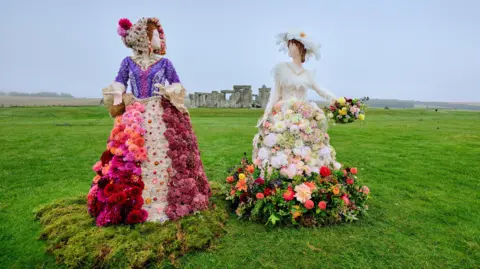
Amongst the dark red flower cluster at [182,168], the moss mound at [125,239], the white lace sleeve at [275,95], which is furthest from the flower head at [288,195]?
the white lace sleeve at [275,95]

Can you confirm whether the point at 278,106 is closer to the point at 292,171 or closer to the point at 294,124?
the point at 294,124

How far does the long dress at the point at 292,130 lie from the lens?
5012 mm

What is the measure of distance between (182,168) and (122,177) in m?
0.84

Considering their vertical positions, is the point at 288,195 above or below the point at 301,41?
below

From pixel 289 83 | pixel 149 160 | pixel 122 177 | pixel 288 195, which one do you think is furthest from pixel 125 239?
pixel 289 83

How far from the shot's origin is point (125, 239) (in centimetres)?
383

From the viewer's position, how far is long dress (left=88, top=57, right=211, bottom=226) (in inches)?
165

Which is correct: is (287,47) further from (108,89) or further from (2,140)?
(2,140)

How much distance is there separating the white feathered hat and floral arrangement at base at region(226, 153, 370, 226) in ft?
6.63

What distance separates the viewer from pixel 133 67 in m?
4.62

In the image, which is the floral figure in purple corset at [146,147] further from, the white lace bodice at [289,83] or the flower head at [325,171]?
the flower head at [325,171]

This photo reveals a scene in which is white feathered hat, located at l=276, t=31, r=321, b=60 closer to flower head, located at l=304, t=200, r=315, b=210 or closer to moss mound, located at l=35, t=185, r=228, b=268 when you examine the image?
flower head, located at l=304, t=200, r=315, b=210

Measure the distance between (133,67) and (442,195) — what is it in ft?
21.8

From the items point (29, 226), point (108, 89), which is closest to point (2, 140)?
point (29, 226)
